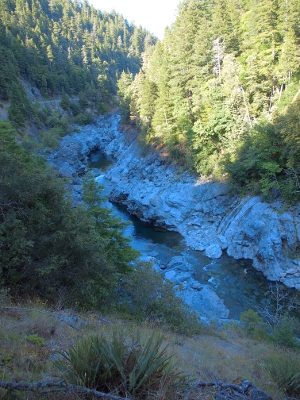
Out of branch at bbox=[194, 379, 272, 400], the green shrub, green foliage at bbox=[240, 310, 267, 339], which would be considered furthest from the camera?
the green shrub

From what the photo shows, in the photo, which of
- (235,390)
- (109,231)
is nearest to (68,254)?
(109,231)

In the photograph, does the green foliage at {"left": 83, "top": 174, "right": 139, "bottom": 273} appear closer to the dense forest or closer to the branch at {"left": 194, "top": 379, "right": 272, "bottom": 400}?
the dense forest

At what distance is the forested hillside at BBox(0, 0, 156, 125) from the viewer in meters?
51.7

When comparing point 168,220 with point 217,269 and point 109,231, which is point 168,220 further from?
point 109,231

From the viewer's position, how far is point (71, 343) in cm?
484

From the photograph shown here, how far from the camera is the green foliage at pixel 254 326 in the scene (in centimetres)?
1022

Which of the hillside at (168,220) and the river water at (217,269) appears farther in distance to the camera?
the river water at (217,269)

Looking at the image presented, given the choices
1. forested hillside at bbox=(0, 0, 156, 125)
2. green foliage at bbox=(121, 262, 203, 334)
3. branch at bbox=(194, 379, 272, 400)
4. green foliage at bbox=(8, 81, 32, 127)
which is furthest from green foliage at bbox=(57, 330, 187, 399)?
forested hillside at bbox=(0, 0, 156, 125)

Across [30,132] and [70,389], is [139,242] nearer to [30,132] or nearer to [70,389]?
[70,389]

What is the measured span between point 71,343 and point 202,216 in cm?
2103

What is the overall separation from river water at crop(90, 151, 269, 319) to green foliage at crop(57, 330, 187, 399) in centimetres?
1307

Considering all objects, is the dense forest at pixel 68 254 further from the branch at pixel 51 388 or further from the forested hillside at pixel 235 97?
the forested hillside at pixel 235 97

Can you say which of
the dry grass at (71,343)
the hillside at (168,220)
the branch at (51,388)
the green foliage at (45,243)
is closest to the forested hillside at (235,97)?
the hillside at (168,220)

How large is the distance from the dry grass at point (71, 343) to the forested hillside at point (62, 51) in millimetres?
40519
